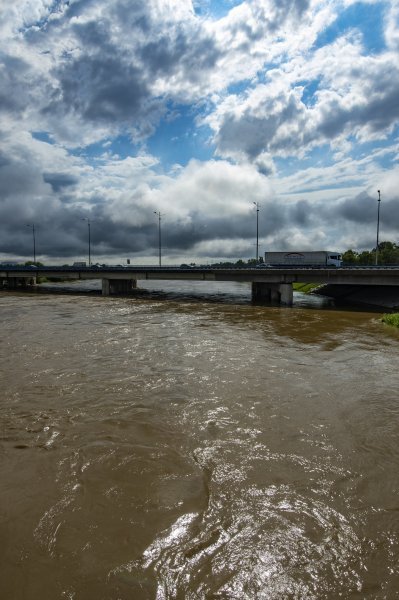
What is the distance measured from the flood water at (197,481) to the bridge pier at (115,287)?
64.0 meters

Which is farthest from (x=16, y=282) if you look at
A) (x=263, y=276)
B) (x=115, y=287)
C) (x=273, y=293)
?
(x=273, y=293)

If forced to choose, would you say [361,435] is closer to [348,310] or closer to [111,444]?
[111,444]

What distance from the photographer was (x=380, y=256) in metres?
153

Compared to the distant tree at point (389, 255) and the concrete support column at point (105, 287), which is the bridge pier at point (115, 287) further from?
the distant tree at point (389, 255)

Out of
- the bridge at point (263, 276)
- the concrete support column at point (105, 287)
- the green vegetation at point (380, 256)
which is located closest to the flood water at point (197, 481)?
the bridge at point (263, 276)

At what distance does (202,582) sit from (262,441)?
5.29 metres

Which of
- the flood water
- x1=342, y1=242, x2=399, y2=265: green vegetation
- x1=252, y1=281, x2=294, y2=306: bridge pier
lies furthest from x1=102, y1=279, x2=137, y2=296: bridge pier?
x1=342, y1=242, x2=399, y2=265: green vegetation

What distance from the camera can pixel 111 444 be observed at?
10375mm

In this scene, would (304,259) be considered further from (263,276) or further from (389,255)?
(389,255)

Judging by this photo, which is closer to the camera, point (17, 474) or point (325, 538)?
point (325, 538)

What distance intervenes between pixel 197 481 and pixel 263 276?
56226 millimetres

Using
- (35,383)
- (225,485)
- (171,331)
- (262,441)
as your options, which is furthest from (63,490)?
(171,331)

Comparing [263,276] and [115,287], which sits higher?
[263,276]

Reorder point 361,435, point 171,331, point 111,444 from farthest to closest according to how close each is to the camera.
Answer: point 171,331 < point 361,435 < point 111,444
